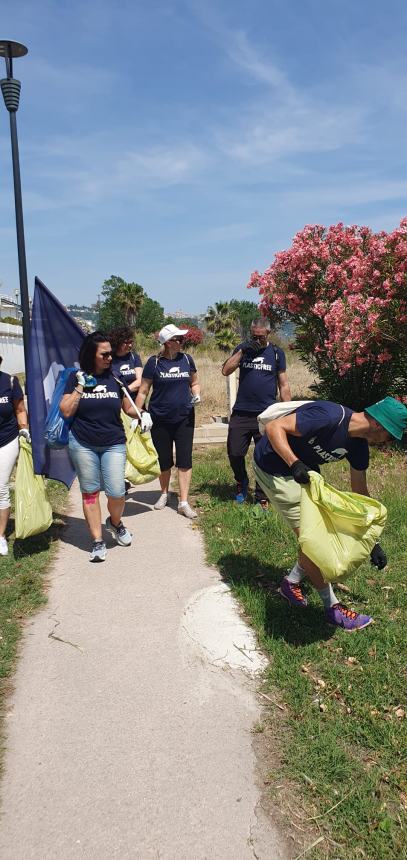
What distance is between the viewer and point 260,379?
237 inches

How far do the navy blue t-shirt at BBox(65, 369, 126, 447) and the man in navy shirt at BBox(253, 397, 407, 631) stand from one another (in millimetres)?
1435

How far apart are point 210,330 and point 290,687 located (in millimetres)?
52954

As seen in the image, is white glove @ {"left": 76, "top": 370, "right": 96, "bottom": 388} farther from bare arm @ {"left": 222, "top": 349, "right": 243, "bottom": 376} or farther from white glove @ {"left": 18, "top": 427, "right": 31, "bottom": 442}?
bare arm @ {"left": 222, "top": 349, "right": 243, "bottom": 376}

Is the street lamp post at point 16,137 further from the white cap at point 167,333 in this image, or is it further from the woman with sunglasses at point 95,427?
the woman with sunglasses at point 95,427

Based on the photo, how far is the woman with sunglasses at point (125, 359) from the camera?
6.30 m

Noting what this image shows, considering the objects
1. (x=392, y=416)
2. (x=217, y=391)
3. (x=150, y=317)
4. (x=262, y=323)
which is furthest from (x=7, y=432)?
(x=150, y=317)

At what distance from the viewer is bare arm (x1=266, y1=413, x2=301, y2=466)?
348 centimetres

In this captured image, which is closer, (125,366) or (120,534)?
(120,534)

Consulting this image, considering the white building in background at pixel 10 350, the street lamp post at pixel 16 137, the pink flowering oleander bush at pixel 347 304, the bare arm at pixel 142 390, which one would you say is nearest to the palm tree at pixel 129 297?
the white building in background at pixel 10 350

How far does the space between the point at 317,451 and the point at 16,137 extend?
5.42 metres

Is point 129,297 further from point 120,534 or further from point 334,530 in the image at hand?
point 334,530

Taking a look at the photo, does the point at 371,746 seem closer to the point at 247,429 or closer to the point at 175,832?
the point at 175,832

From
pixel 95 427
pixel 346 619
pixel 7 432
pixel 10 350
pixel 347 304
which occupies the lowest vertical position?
pixel 10 350

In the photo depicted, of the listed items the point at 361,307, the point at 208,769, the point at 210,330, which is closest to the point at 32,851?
Result: the point at 208,769
